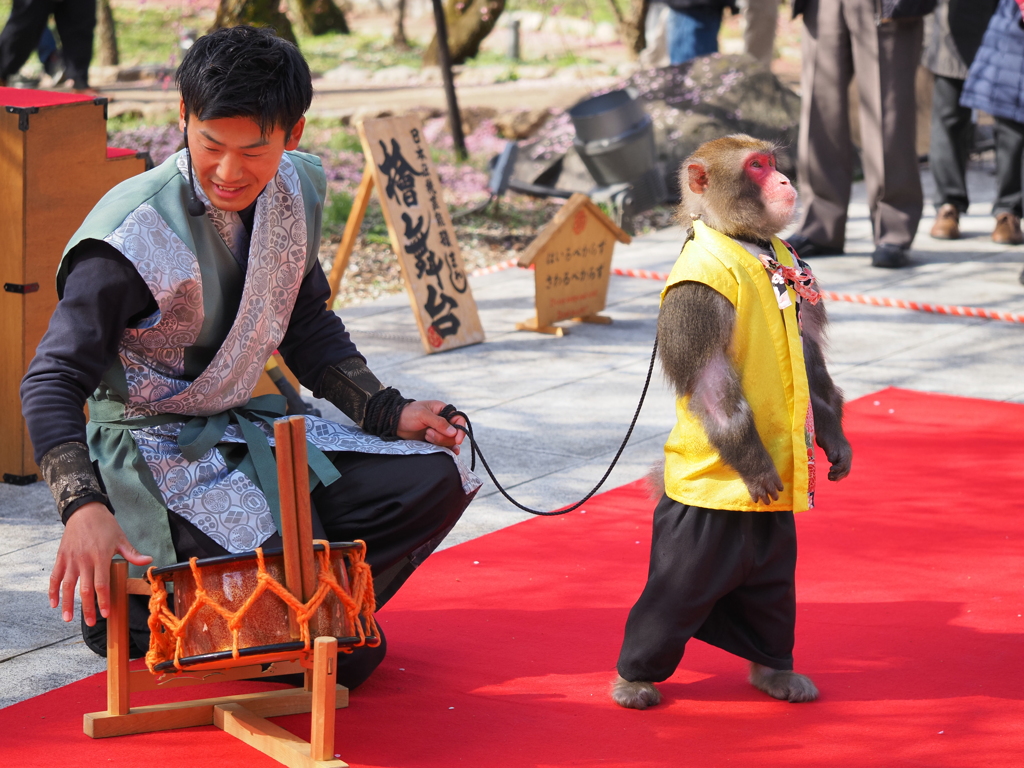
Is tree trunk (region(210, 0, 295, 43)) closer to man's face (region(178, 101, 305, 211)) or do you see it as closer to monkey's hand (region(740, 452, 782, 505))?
man's face (region(178, 101, 305, 211))

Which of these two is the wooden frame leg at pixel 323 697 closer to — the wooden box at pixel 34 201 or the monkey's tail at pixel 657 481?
the monkey's tail at pixel 657 481

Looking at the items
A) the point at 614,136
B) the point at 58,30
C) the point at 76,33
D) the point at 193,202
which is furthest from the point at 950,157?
the point at 58,30

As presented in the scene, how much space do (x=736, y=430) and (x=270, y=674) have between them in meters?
1.04

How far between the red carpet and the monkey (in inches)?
5.5

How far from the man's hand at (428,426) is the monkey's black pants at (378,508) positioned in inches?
1.8

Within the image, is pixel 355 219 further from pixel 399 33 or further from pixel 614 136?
pixel 399 33

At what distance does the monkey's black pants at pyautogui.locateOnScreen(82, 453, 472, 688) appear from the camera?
270 cm

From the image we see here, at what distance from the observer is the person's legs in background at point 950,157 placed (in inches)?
300

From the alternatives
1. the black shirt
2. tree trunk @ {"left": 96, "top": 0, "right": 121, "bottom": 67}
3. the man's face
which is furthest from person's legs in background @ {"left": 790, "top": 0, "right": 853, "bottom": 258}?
tree trunk @ {"left": 96, "top": 0, "right": 121, "bottom": 67}

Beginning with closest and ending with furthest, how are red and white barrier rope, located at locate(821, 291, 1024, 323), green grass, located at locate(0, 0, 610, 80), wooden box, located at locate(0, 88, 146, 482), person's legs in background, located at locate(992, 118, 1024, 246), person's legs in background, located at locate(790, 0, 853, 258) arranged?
1. wooden box, located at locate(0, 88, 146, 482)
2. red and white barrier rope, located at locate(821, 291, 1024, 323)
3. person's legs in background, located at locate(790, 0, 853, 258)
4. person's legs in background, located at locate(992, 118, 1024, 246)
5. green grass, located at locate(0, 0, 610, 80)

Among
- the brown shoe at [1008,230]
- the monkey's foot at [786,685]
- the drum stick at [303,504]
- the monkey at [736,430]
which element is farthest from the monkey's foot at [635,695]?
the brown shoe at [1008,230]

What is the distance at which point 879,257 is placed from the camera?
6.98 metres

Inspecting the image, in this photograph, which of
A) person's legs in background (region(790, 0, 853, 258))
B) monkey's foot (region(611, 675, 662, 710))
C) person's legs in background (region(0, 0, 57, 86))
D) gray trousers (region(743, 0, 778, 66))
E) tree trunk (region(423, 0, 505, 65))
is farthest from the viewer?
tree trunk (region(423, 0, 505, 65))

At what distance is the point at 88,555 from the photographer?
218 centimetres
